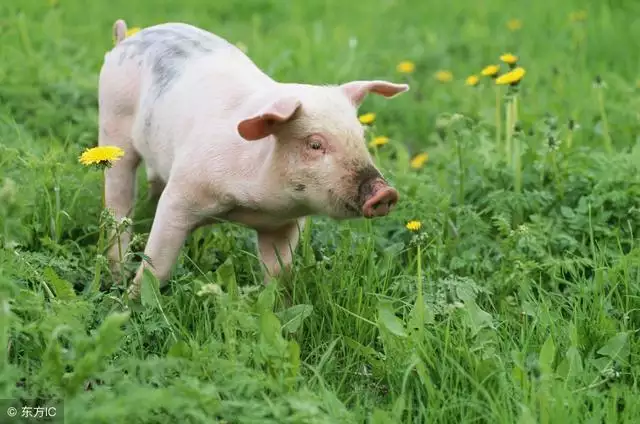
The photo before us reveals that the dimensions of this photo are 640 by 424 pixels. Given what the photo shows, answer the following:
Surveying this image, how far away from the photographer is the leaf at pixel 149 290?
3.57 metres

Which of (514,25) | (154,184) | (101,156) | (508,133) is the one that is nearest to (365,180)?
(101,156)

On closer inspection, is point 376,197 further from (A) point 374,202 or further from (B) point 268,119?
(B) point 268,119

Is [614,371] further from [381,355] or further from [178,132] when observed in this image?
[178,132]

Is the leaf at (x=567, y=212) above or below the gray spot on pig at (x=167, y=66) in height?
below

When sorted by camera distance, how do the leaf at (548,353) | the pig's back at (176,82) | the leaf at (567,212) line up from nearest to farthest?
the leaf at (548,353) < the pig's back at (176,82) < the leaf at (567,212)

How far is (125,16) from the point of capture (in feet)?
24.9

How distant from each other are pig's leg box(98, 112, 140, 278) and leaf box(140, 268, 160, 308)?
2.15ft

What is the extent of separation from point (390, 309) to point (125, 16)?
469 cm

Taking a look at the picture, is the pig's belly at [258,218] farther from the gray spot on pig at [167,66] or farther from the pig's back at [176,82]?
the gray spot on pig at [167,66]

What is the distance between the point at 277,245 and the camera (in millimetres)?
3988

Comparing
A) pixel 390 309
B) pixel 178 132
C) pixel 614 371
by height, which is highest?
pixel 178 132

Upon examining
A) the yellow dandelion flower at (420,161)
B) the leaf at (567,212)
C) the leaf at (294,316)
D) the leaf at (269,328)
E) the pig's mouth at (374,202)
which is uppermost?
the pig's mouth at (374,202)

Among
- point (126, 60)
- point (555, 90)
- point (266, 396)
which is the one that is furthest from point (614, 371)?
point (555, 90)

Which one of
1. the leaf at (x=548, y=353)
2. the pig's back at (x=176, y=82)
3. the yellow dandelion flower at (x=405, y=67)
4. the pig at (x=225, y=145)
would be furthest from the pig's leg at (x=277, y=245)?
the yellow dandelion flower at (x=405, y=67)
